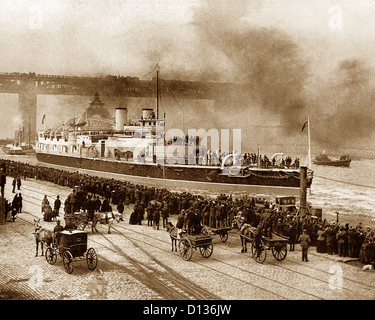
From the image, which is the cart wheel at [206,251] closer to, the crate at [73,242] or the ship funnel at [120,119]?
the crate at [73,242]

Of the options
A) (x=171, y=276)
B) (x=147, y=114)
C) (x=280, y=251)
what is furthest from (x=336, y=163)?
(x=171, y=276)

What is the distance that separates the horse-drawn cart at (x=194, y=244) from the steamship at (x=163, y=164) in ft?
68.4

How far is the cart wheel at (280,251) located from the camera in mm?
13062

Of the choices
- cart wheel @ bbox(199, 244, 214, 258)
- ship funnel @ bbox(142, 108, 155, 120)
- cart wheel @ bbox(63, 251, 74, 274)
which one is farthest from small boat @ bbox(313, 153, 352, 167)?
cart wheel @ bbox(63, 251, 74, 274)

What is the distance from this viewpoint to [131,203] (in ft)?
83.4

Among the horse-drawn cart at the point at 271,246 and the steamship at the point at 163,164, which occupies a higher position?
the steamship at the point at 163,164

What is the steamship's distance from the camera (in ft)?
122

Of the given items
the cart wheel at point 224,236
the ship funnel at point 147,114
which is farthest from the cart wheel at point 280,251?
the ship funnel at point 147,114

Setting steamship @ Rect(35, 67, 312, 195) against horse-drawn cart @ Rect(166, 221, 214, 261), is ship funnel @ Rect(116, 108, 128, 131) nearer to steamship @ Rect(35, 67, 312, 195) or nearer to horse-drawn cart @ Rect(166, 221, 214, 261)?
steamship @ Rect(35, 67, 312, 195)

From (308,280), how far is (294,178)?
85.7ft

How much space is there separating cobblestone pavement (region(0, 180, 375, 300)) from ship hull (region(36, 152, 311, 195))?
71.5 feet

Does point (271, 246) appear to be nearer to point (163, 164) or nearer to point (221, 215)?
point (221, 215)
